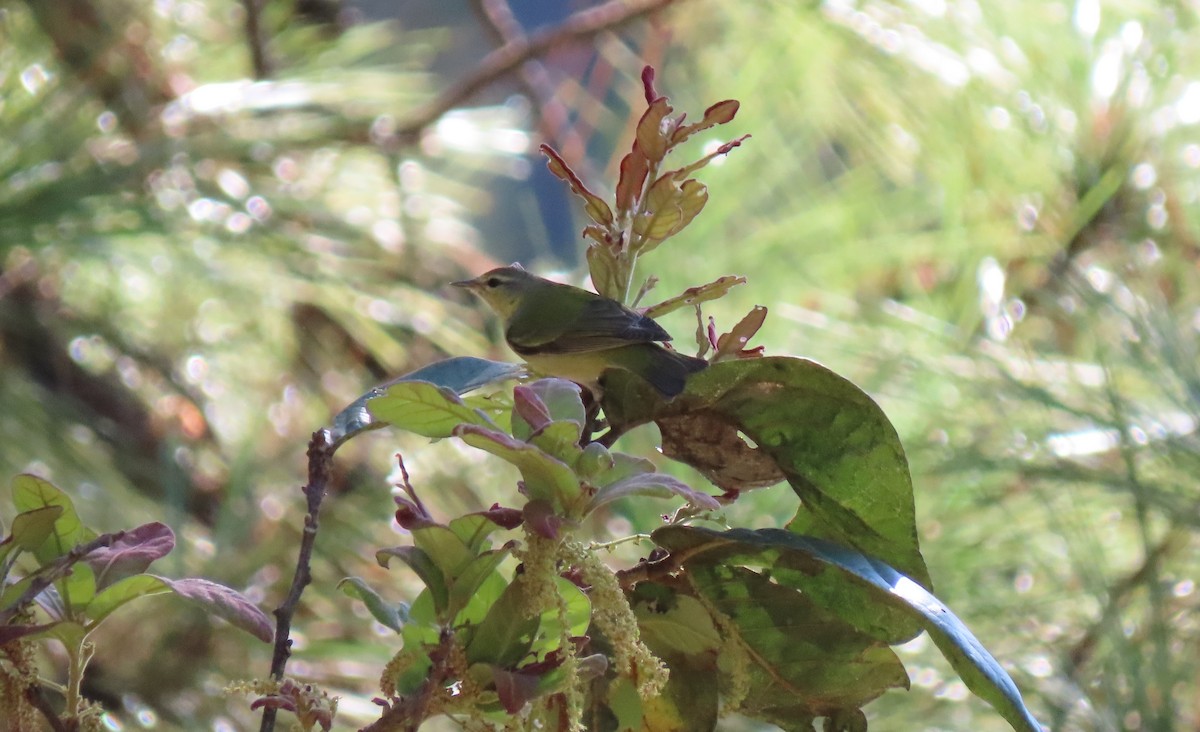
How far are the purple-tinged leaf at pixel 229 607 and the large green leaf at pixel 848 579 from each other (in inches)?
5.9

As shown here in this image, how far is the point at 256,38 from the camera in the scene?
1608 millimetres

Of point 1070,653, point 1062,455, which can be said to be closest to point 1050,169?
point 1062,455

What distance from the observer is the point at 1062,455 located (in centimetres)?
106

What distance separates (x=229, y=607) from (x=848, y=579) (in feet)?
0.73

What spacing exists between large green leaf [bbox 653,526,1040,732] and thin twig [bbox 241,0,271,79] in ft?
4.46

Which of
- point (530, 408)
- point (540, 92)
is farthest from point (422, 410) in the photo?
point (540, 92)

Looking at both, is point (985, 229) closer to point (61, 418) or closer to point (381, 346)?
point (381, 346)

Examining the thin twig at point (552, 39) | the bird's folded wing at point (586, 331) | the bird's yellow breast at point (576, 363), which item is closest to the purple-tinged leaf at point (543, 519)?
the bird's folded wing at point (586, 331)

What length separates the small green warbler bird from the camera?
0.51 meters

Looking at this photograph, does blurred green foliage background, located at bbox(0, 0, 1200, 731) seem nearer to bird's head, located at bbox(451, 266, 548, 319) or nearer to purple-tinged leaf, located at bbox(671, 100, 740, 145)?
bird's head, located at bbox(451, 266, 548, 319)

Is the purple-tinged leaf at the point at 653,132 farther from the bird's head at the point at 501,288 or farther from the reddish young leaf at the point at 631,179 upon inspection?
the bird's head at the point at 501,288

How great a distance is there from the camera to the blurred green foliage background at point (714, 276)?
1042 millimetres

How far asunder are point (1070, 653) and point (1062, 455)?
0.18 meters

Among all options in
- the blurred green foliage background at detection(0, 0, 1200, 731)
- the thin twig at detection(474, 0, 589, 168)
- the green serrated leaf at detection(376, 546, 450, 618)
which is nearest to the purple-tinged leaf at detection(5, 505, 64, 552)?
the green serrated leaf at detection(376, 546, 450, 618)
